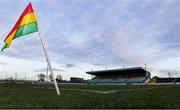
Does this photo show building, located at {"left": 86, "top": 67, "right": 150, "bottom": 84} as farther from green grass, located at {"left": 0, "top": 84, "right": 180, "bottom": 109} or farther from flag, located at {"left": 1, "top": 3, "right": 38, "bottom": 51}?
flag, located at {"left": 1, "top": 3, "right": 38, "bottom": 51}

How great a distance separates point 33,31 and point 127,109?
12.3 meters

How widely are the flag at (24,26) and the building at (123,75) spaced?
9454cm

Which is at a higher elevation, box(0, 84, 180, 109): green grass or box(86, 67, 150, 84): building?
box(86, 67, 150, 84): building

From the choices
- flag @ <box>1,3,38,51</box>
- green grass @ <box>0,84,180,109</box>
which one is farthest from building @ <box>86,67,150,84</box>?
flag @ <box>1,3,38,51</box>

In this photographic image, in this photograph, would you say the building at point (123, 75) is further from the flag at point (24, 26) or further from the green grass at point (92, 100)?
the flag at point (24, 26)

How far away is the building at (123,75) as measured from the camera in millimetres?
117438

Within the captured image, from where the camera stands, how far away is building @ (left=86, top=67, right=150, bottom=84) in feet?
385

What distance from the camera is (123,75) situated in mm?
130500

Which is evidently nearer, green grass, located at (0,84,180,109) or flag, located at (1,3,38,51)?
green grass, located at (0,84,180,109)

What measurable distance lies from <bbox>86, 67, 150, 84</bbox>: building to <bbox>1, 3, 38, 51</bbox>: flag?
3722 inches

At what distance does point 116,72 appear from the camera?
13100 centimetres

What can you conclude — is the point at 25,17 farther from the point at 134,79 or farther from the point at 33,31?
the point at 134,79

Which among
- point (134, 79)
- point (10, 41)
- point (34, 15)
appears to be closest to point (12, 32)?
point (10, 41)

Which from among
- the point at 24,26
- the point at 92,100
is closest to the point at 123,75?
the point at 24,26
